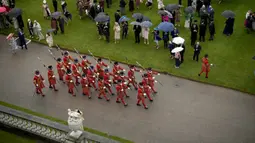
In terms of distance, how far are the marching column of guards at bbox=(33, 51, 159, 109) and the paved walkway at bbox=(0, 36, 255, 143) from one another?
1.40 feet

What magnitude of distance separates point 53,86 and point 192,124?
762 cm

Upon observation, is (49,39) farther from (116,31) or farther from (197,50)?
(197,50)

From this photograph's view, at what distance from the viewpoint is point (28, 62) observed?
911 inches

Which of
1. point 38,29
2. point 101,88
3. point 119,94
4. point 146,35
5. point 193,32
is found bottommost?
point 119,94

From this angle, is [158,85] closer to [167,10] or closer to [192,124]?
[192,124]

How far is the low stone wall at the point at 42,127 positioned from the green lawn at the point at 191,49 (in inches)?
322

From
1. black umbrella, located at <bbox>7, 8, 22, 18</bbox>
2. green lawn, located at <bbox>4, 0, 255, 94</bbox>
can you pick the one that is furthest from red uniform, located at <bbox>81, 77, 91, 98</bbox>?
black umbrella, located at <bbox>7, 8, 22, 18</bbox>

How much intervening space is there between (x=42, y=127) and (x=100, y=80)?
4336mm

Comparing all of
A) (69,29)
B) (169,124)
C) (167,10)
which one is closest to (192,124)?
(169,124)

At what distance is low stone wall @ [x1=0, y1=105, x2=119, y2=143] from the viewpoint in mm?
14656

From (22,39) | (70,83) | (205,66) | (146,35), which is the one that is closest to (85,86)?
(70,83)

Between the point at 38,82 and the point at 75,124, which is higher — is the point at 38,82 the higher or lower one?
the lower one

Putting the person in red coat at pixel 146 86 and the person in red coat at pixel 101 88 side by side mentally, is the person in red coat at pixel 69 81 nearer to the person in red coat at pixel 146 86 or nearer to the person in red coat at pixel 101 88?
the person in red coat at pixel 101 88

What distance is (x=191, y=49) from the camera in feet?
76.4
